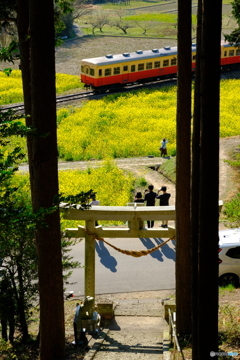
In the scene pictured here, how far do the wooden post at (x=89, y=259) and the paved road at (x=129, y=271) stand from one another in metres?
2.39

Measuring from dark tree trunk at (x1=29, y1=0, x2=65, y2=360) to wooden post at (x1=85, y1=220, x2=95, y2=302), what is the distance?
2.32 m

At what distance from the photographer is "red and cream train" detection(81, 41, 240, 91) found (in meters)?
44.3

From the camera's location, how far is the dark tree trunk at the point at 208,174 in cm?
751

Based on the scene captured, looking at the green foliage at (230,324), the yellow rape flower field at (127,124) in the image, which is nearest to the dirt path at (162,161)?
the yellow rape flower field at (127,124)

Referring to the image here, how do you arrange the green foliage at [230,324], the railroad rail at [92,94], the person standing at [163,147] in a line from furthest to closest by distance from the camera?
the railroad rail at [92,94] → the person standing at [163,147] → the green foliage at [230,324]

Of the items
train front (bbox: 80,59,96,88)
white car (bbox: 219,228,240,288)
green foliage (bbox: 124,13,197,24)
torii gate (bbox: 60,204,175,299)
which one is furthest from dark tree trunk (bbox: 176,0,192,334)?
green foliage (bbox: 124,13,197,24)

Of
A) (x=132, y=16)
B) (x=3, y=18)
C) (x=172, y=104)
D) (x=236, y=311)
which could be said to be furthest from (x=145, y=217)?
(x=132, y=16)

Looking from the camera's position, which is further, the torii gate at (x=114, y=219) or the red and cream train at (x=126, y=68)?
the red and cream train at (x=126, y=68)

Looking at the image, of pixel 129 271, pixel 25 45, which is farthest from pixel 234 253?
pixel 25 45

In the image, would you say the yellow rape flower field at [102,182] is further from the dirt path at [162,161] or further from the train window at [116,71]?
the train window at [116,71]

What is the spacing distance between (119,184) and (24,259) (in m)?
14.2

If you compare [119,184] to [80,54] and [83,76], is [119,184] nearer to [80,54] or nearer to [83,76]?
[83,76]

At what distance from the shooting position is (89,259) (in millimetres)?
13695

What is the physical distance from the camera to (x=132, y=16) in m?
89.9
